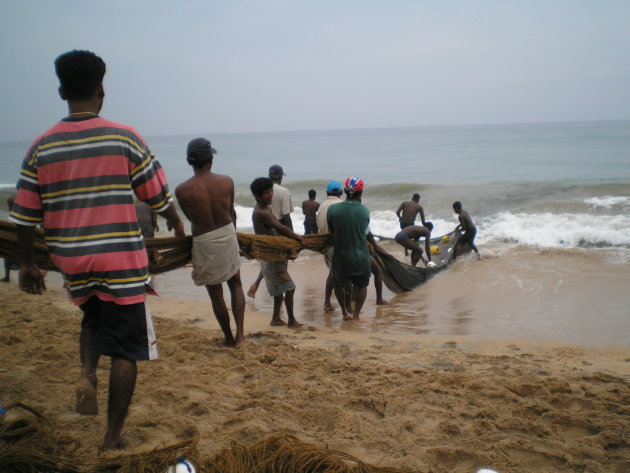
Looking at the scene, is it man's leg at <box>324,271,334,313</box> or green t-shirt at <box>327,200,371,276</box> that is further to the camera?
man's leg at <box>324,271,334,313</box>

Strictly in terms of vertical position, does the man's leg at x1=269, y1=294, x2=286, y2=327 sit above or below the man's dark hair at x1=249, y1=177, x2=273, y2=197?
below

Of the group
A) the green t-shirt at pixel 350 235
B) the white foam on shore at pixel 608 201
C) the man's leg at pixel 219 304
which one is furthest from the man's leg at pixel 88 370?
the white foam on shore at pixel 608 201

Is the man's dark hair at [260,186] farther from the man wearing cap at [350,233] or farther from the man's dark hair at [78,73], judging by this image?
the man's dark hair at [78,73]

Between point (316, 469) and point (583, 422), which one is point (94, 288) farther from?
point (583, 422)

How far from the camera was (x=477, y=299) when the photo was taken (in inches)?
289

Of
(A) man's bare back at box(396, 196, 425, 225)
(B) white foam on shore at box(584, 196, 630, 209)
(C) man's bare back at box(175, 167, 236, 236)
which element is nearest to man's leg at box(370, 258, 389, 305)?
(C) man's bare back at box(175, 167, 236, 236)

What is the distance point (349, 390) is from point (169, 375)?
1238 millimetres

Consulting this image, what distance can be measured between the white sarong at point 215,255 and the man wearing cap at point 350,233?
171cm

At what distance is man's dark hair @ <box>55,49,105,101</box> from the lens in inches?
92.4

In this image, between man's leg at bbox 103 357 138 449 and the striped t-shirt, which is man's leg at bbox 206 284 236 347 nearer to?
man's leg at bbox 103 357 138 449

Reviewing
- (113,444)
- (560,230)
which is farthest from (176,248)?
(560,230)

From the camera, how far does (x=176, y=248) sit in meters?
4.00

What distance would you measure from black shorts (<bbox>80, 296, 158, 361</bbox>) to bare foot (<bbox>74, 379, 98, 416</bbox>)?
0.23m

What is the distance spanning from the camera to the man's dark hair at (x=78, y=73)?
2346 millimetres
